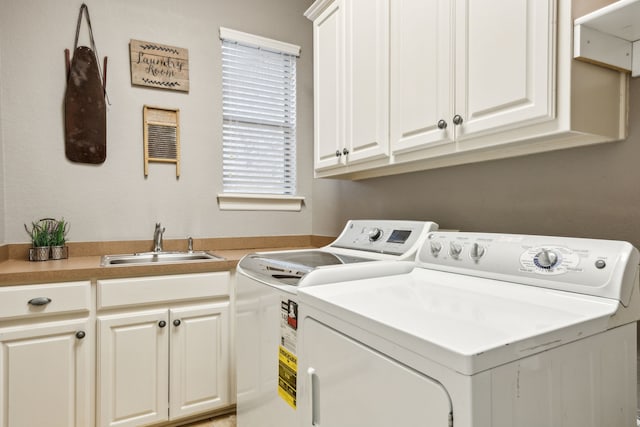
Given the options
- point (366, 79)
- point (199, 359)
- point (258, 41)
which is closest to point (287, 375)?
point (199, 359)

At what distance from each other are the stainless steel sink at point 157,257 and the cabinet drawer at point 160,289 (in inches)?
6.1

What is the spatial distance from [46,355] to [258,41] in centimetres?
230

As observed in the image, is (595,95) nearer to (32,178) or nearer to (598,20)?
(598,20)

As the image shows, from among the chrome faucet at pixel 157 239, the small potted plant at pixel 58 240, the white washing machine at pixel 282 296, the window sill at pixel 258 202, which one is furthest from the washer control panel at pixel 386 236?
the small potted plant at pixel 58 240

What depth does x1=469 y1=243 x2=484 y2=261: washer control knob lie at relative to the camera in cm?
114

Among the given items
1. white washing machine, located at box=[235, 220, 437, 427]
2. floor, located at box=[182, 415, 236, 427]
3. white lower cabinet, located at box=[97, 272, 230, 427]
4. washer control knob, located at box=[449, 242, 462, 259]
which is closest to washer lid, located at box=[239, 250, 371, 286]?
white washing machine, located at box=[235, 220, 437, 427]

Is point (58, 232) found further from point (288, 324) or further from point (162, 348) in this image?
point (288, 324)

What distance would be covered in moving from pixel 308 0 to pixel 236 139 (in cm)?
130

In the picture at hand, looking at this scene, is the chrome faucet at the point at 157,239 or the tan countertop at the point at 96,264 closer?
the tan countertop at the point at 96,264

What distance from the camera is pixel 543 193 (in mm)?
1305

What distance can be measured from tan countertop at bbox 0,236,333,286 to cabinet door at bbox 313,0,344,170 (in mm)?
808

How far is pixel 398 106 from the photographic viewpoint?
5.04ft

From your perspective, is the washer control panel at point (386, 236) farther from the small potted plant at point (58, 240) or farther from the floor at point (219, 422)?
the small potted plant at point (58, 240)

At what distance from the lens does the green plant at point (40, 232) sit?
1930 millimetres
